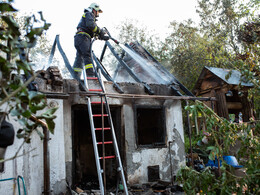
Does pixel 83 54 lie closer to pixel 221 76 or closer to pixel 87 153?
pixel 87 153

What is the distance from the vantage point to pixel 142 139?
887cm

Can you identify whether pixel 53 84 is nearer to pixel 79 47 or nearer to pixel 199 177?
pixel 79 47

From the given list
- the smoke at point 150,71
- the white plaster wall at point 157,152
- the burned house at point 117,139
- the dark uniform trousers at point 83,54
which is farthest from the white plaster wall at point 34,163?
the smoke at point 150,71

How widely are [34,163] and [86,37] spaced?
3.73 metres

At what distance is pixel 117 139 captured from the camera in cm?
638

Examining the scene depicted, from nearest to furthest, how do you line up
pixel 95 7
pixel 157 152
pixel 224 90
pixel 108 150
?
pixel 157 152 → pixel 95 7 → pixel 108 150 → pixel 224 90

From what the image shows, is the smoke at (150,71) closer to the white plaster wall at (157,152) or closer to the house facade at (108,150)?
the house facade at (108,150)

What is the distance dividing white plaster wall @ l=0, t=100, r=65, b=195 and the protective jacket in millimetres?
2602

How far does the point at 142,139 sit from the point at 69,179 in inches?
165

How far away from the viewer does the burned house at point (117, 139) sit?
454cm

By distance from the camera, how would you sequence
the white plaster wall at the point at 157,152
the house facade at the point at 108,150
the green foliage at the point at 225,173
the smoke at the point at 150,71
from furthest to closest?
the smoke at the point at 150,71
the white plaster wall at the point at 157,152
the house facade at the point at 108,150
the green foliage at the point at 225,173

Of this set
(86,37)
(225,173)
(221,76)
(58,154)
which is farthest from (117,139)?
(221,76)

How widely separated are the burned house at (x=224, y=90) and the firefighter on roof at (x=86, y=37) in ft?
14.9

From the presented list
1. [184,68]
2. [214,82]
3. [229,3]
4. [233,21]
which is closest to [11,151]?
[214,82]
